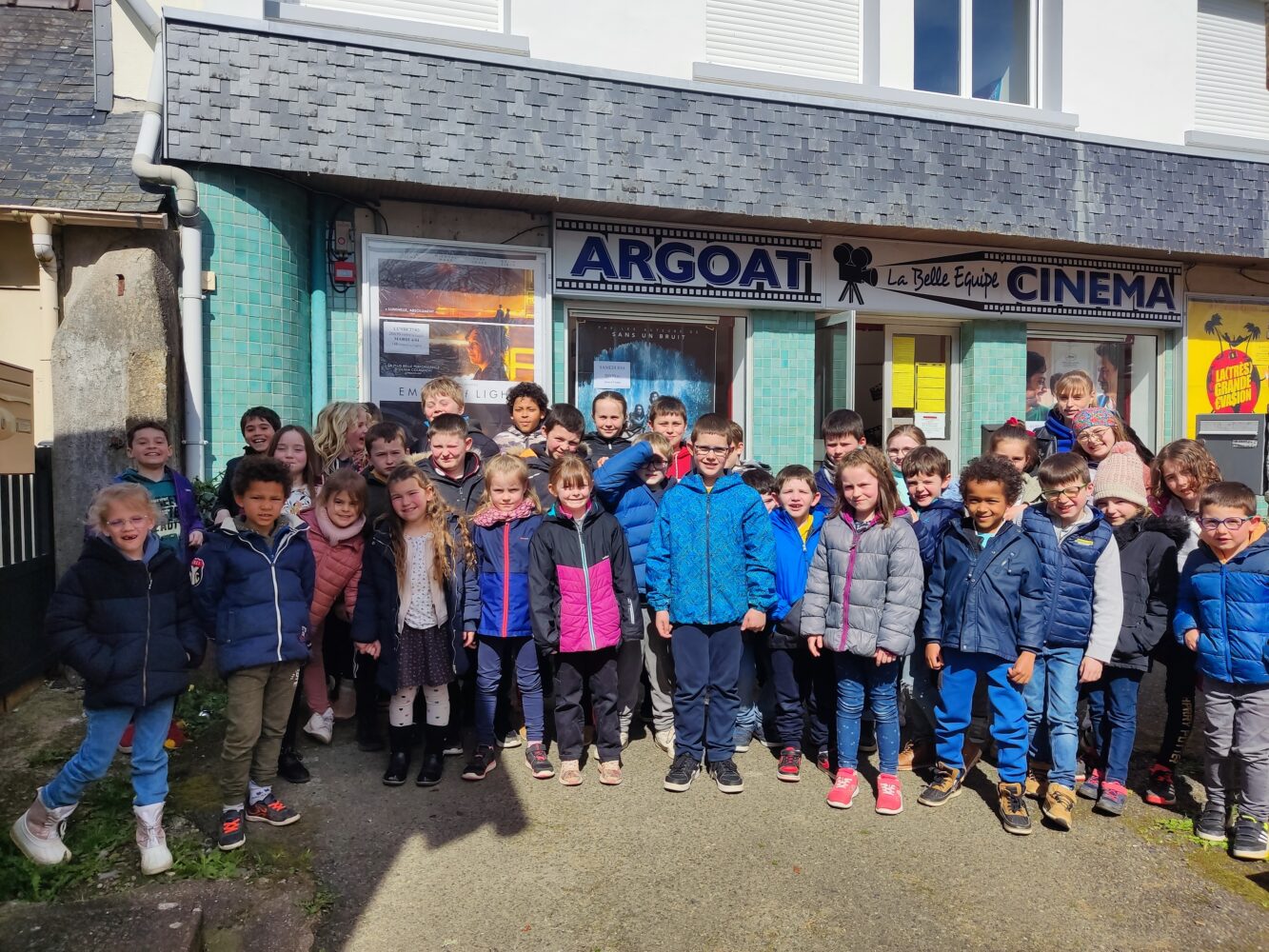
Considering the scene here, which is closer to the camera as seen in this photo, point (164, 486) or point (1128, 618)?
point (1128, 618)

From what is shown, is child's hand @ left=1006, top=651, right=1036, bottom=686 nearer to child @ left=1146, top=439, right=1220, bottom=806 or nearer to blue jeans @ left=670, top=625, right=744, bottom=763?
child @ left=1146, top=439, right=1220, bottom=806

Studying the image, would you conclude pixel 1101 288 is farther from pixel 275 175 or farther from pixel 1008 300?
pixel 275 175

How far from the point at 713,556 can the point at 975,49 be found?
7425 mm

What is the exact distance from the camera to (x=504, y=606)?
423cm

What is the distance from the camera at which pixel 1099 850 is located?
3654 mm

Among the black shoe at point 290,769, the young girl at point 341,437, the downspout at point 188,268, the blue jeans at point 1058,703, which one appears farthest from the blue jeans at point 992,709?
the downspout at point 188,268

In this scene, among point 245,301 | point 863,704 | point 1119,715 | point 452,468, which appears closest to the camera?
point 1119,715

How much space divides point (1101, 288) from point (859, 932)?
A: 821 cm

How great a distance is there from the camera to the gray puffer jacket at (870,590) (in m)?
3.97

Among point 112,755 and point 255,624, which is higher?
point 255,624

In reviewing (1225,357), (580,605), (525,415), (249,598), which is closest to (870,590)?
(580,605)

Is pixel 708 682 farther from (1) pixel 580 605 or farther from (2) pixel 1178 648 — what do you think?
(2) pixel 1178 648

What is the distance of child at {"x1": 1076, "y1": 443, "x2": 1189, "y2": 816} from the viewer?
13.1ft

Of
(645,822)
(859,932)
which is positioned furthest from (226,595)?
(859,932)
